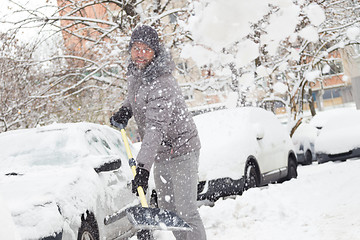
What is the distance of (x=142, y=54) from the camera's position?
152 inches

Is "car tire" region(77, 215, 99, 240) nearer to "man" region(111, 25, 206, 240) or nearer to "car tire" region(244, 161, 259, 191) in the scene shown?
"man" region(111, 25, 206, 240)

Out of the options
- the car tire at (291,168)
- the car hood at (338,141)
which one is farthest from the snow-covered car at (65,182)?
the car hood at (338,141)

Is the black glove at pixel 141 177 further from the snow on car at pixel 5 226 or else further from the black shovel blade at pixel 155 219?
the snow on car at pixel 5 226

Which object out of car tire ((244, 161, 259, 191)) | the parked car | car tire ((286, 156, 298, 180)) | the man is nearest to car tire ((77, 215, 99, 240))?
the man

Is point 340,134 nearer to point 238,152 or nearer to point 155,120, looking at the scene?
point 238,152

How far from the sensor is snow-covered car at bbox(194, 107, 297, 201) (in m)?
8.26

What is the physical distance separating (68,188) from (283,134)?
20.4 feet

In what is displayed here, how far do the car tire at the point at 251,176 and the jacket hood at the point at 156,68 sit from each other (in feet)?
15.5

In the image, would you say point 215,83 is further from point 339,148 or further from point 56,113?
point 56,113

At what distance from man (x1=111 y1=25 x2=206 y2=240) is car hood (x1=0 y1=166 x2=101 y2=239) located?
0.94 meters

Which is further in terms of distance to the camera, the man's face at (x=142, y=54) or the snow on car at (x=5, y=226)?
the man's face at (x=142, y=54)

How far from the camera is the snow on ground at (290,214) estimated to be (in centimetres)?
581

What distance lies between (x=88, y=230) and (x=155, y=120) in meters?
1.76

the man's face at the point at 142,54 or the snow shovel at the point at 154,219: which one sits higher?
the man's face at the point at 142,54
